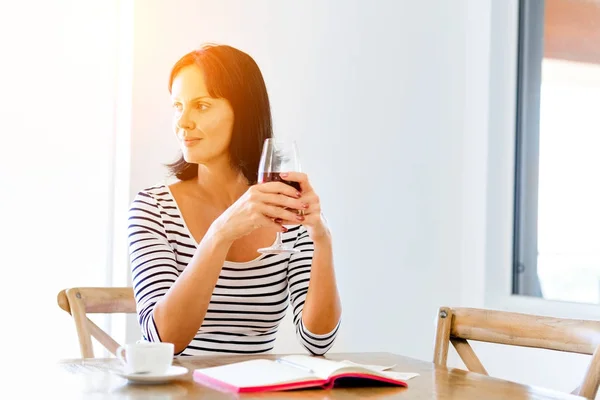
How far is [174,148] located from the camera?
95.4 inches

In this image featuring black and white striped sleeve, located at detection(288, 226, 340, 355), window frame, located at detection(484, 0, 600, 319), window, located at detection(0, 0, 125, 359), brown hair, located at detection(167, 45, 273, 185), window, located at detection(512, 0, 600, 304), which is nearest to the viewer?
black and white striped sleeve, located at detection(288, 226, 340, 355)

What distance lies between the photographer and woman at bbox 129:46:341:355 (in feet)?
4.46

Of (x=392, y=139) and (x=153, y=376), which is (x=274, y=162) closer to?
(x=153, y=376)

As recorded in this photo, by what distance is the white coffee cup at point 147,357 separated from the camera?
1063 millimetres

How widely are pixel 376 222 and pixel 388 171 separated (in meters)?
0.20

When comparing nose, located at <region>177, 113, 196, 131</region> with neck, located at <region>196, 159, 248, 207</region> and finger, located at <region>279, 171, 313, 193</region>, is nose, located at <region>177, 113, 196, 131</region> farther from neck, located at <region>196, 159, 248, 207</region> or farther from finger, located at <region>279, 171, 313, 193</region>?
finger, located at <region>279, 171, 313, 193</region>

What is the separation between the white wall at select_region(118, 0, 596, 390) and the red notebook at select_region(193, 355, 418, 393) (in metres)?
1.45

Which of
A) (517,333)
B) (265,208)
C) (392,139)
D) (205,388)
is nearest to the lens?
(205,388)

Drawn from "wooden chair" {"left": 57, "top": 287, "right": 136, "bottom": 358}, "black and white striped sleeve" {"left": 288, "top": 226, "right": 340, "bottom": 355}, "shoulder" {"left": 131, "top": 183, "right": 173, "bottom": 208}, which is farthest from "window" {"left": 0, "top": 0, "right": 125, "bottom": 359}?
"black and white striped sleeve" {"left": 288, "top": 226, "right": 340, "bottom": 355}

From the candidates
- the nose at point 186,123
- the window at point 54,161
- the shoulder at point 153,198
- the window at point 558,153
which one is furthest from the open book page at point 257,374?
the window at point 558,153

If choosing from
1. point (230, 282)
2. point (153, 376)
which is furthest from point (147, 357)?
point (230, 282)

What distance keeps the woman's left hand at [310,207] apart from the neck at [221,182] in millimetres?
328

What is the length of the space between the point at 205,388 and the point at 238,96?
2.70 feet

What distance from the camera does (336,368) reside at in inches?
43.0
